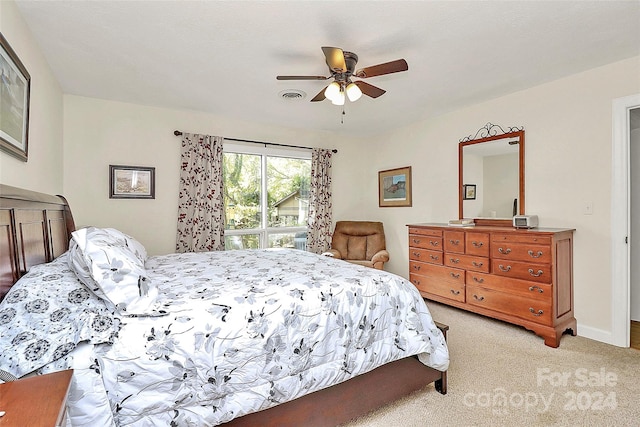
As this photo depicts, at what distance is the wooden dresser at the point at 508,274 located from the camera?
9.29 feet

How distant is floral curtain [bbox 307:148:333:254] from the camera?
16.0ft

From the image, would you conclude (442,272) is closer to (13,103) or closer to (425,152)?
(425,152)

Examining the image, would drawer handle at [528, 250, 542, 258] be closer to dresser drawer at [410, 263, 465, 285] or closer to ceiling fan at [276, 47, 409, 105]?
dresser drawer at [410, 263, 465, 285]

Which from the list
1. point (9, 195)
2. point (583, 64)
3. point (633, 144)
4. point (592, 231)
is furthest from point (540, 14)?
point (9, 195)

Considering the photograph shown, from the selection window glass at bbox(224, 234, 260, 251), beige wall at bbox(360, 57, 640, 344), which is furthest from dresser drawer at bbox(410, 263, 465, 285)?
window glass at bbox(224, 234, 260, 251)

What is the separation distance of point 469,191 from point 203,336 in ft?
11.6

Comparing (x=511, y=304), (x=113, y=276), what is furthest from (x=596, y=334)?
(x=113, y=276)

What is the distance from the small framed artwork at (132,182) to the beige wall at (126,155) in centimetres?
5

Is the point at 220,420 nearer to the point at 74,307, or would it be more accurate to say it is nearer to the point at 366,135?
the point at 74,307

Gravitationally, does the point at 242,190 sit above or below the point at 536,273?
above

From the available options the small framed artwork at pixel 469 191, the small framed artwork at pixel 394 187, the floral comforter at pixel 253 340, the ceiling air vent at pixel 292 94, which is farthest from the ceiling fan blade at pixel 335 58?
the small framed artwork at pixel 394 187

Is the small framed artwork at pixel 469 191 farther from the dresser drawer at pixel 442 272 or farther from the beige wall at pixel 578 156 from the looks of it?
the dresser drawer at pixel 442 272

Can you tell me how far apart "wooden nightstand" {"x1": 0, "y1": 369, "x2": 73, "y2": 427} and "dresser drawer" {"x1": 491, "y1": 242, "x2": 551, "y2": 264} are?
3333 mm

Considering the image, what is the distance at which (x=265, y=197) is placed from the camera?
4.60m
